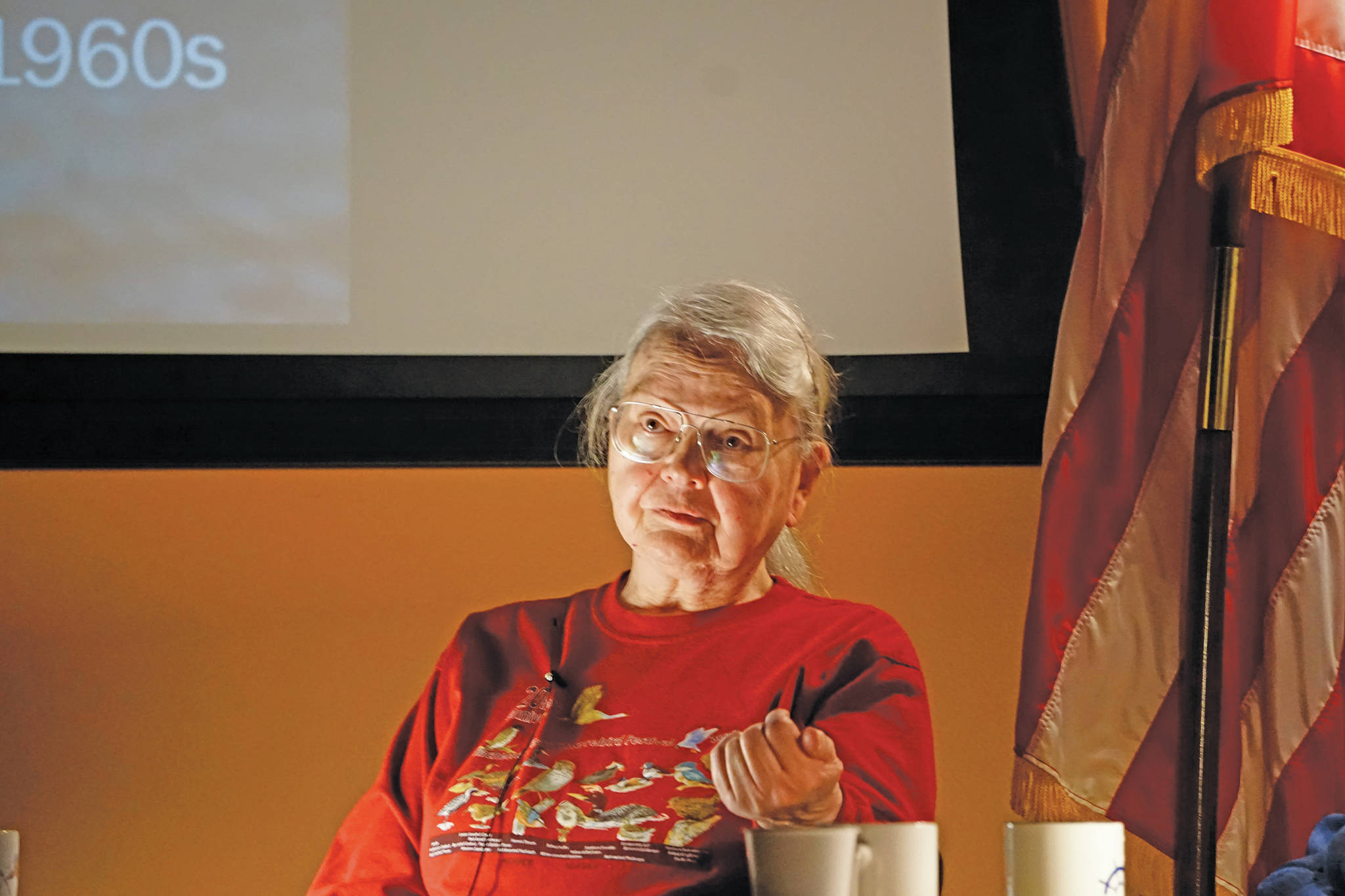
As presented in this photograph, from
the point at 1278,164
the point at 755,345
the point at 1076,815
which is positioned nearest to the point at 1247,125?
the point at 1278,164

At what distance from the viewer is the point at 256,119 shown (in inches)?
81.3

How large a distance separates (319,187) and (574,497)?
64 centimetres

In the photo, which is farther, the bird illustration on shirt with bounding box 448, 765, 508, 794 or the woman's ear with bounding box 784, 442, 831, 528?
the woman's ear with bounding box 784, 442, 831, 528

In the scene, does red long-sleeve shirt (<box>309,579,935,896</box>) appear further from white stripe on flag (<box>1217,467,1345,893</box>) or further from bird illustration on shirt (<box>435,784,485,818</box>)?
white stripe on flag (<box>1217,467,1345,893</box>)

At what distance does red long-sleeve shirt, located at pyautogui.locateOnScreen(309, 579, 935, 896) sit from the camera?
1411mm

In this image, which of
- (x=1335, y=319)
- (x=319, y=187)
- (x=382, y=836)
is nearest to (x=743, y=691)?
(x=382, y=836)

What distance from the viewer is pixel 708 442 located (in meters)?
1.61

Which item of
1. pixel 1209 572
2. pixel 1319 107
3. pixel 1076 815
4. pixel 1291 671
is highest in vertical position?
pixel 1319 107

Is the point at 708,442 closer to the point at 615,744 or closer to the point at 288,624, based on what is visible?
the point at 615,744

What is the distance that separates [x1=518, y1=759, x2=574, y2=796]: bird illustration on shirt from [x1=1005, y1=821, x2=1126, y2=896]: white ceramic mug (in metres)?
0.70

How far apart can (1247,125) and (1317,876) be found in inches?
42.0

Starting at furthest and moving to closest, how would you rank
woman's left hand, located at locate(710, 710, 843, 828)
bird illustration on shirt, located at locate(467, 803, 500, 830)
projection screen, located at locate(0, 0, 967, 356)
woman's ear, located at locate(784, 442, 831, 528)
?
projection screen, located at locate(0, 0, 967, 356) < woman's ear, located at locate(784, 442, 831, 528) < bird illustration on shirt, located at locate(467, 803, 500, 830) < woman's left hand, located at locate(710, 710, 843, 828)

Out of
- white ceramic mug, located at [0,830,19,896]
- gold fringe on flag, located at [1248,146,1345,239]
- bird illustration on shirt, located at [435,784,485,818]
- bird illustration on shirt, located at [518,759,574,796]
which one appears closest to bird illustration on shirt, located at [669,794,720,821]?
bird illustration on shirt, located at [518,759,574,796]

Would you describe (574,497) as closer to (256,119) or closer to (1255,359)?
(256,119)
